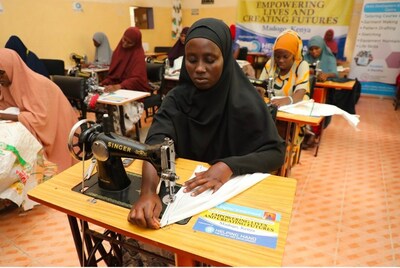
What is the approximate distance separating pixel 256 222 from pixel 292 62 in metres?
2.10

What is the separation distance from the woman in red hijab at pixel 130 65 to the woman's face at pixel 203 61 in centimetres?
→ 249

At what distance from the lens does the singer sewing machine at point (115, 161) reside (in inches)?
37.7

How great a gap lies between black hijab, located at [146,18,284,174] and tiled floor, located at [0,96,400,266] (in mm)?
922

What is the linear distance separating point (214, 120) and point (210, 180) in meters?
0.30

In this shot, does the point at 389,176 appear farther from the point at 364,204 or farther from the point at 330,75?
the point at 330,75

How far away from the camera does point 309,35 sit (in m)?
6.21

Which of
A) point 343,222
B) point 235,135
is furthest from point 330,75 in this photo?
point 235,135

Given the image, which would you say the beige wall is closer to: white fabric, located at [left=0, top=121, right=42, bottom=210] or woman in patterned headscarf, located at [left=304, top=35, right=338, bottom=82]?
woman in patterned headscarf, located at [left=304, top=35, right=338, bottom=82]

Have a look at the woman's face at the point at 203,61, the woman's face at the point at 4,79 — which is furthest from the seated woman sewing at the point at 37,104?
the woman's face at the point at 203,61

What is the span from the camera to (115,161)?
106 cm

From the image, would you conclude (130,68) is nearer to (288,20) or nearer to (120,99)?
(120,99)

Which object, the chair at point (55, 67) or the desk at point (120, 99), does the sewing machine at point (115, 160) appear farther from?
the chair at point (55, 67)

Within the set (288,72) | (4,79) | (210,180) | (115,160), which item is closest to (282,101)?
(288,72)

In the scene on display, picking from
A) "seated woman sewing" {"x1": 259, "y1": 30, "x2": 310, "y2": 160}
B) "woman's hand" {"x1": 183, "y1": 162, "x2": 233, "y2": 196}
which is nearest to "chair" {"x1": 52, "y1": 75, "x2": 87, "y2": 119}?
"seated woman sewing" {"x1": 259, "y1": 30, "x2": 310, "y2": 160}
